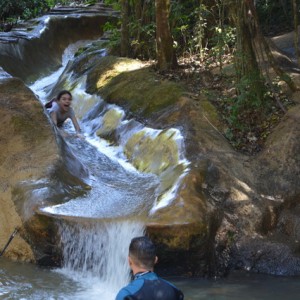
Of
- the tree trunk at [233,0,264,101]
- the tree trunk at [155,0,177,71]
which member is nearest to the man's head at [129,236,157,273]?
the tree trunk at [233,0,264,101]

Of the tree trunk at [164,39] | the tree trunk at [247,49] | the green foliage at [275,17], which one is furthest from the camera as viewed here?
the green foliage at [275,17]

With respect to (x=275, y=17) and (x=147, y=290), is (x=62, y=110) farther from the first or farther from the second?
(x=275, y=17)

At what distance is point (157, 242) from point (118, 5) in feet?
33.1

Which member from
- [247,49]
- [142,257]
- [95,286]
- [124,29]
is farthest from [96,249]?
[124,29]

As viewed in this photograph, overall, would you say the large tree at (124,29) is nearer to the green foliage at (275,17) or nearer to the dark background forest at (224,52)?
the dark background forest at (224,52)

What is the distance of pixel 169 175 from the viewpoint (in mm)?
7844

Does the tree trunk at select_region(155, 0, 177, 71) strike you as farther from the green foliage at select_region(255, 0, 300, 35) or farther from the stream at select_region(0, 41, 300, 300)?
the green foliage at select_region(255, 0, 300, 35)

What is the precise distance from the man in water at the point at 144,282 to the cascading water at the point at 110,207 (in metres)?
2.76

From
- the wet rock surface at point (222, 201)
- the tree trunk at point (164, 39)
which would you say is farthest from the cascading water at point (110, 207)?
the tree trunk at point (164, 39)

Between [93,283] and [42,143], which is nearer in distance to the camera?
[93,283]

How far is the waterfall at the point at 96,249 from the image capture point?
6434mm

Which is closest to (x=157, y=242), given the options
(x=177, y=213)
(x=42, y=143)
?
(x=177, y=213)

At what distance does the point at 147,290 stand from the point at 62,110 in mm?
8370

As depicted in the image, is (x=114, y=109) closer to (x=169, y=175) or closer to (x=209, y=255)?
(x=169, y=175)
